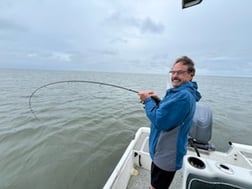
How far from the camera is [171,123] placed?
1.15 meters

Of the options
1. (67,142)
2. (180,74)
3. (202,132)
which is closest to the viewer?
(180,74)

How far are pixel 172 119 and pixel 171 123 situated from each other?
0.04m

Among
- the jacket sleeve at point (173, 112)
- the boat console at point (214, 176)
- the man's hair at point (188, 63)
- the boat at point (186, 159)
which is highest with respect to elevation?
the man's hair at point (188, 63)

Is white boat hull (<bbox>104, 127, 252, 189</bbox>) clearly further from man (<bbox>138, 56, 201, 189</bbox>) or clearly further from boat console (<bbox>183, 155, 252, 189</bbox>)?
man (<bbox>138, 56, 201, 189</bbox>)

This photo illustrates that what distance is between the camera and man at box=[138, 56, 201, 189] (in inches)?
44.6

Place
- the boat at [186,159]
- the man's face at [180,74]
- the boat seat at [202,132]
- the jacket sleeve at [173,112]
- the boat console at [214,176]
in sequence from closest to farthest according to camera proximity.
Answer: the boat console at [214,176]
the jacket sleeve at [173,112]
the man's face at [180,74]
the boat at [186,159]
the boat seat at [202,132]

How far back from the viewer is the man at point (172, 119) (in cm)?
113

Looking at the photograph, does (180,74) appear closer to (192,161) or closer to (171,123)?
(171,123)

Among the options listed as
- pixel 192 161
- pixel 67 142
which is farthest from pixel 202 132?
pixel 67 142

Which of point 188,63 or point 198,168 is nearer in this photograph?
point 198,168

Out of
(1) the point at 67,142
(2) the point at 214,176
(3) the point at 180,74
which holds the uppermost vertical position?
(3) the point at 180,74

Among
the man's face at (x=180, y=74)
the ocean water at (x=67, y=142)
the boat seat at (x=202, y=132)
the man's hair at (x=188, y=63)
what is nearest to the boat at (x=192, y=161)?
the boat seat at (x=202, y=132)

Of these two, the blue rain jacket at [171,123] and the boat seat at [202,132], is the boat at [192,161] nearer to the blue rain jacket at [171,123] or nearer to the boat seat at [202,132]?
the boat seat at [202,132]

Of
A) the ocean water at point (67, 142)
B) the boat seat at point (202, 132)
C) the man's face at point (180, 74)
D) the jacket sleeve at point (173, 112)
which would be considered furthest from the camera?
the ocean water at point (67, 142)
